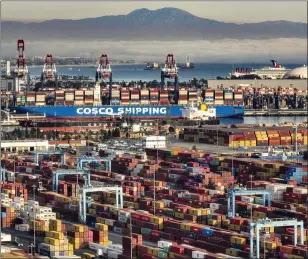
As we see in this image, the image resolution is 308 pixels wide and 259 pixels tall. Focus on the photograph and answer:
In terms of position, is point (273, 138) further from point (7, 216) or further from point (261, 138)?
point (7, 216)

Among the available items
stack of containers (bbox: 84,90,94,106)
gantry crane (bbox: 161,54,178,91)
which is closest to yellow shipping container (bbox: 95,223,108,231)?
stack of containers (bbox: 84,90,94,106)

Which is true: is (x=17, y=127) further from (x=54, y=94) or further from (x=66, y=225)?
(x=66, y=225)

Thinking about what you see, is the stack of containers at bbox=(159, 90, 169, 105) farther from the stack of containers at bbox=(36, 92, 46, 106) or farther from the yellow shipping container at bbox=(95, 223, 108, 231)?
the yellow shipping container at bbox=(95, 223, 108, 231)

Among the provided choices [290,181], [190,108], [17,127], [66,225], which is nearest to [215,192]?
[290,181]

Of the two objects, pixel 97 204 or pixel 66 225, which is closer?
pixel 66 225

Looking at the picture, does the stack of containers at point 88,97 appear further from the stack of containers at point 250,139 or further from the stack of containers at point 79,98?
the stack of containers at point 250,139

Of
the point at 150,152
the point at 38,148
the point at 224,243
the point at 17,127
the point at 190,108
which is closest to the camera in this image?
the point at 224,243

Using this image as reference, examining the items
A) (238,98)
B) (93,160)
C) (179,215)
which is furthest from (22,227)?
(238,98)
